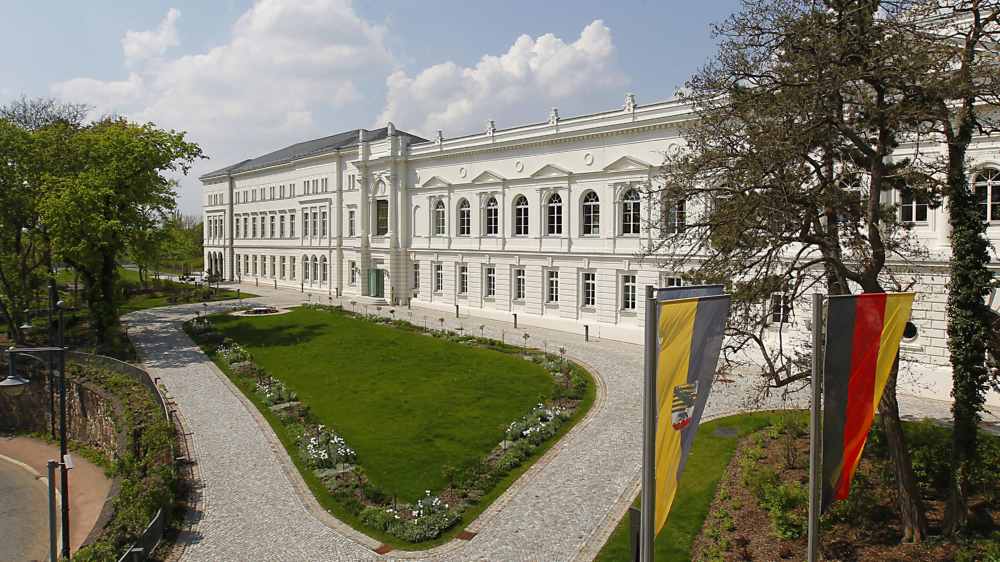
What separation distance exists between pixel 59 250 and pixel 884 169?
110 ft

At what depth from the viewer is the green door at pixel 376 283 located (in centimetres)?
4922

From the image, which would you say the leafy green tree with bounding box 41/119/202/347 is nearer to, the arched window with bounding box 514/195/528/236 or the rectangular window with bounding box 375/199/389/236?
the rectangular window with bounding box 375/199/389/236

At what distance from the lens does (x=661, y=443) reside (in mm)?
6629

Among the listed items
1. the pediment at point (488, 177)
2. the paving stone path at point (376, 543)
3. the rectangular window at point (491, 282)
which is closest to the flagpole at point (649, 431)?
the paving stone path at point (376, 543)

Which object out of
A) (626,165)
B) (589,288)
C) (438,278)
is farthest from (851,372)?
(438,278)

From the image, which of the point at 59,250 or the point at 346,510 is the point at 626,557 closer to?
the point at 346,510

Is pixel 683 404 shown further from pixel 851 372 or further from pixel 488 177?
pixel 488 177

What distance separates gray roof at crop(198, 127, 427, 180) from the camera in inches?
2134

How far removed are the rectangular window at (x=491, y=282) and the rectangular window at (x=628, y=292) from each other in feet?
32.5

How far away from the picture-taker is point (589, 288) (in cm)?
3659

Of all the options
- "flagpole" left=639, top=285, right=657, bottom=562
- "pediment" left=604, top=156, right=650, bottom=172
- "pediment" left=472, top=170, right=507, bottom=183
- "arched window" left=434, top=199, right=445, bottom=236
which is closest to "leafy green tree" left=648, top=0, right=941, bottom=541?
"flagpole" left=639, top=285, right=657, bottom=562

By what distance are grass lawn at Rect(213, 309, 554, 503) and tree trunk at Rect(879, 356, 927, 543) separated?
10198mm

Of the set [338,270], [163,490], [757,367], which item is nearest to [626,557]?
[163,490]

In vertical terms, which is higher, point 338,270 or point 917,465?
point 338,270
